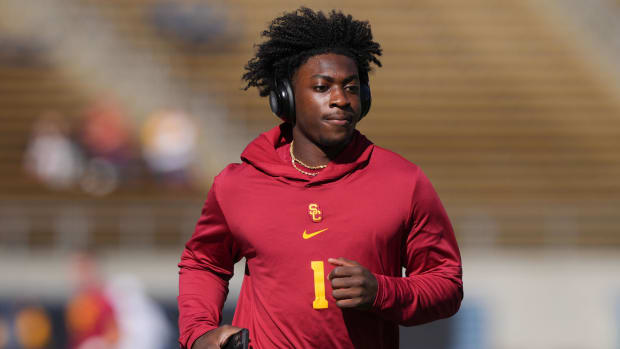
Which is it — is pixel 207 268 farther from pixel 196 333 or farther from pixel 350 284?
pixel 350 284

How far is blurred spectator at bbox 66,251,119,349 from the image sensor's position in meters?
8.99

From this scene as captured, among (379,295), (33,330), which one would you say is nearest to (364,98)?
(379,295)

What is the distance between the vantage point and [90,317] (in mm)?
9078

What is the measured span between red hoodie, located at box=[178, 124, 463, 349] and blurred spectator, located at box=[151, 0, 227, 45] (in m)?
11.3

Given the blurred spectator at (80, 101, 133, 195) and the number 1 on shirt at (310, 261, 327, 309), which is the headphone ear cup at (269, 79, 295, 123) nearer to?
the number 1 on shirt at (310, 261, 327, 309)

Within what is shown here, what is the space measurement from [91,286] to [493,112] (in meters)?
5.96

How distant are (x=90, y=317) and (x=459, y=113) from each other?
589 cm

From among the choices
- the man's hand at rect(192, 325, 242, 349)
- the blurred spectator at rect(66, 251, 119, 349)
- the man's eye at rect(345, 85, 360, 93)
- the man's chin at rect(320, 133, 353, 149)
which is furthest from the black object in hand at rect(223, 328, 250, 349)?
the blurred spectator at rect(66, 251, 119, 349)

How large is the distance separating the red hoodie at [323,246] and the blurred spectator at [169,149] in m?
8.80

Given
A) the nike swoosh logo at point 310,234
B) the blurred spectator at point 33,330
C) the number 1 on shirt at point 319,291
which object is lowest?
the blurred spectator at point 33,330

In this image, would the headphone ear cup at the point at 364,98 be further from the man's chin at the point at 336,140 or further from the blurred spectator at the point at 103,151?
the blurred spectator at the point at 103,151

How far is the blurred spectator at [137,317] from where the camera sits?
29.1 ft

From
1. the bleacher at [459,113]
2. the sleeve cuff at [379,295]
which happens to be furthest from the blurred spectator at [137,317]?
the sleeve cuff at [379,295]

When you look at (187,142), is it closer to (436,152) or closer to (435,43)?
(436,152)
